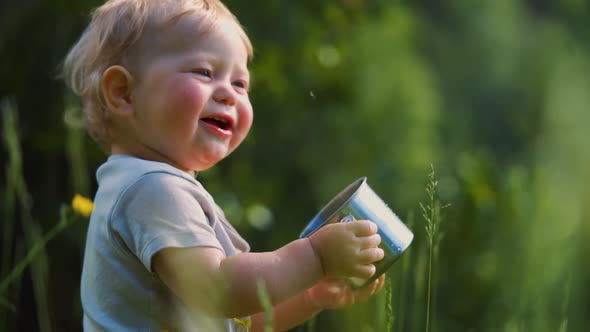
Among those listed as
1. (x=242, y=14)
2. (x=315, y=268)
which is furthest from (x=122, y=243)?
(x=242, y=14)

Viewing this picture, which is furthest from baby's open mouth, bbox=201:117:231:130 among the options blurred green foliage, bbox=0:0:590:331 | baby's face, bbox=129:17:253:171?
blurred green foliage, bbox=0:0:590:331

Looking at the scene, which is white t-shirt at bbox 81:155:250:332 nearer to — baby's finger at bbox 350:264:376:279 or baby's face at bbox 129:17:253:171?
baby's face at bbox 129:17:253:171

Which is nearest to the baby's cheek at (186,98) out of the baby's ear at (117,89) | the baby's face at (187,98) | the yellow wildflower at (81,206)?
the baby's face at (187,98)

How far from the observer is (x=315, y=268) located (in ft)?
4.86

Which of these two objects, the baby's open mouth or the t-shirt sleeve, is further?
the baby's open mouth

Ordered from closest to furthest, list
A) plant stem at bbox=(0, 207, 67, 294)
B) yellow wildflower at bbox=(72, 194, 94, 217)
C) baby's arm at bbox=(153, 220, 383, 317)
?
1. baby's arm at bbox=(153, 220, 383, 317)
2. plant stem at bbox=(0, 207, 67, 294)
3. yellow wildflower at bbox=(72, 194, 94, 217)

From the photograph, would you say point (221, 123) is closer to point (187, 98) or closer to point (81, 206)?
A: point (187, 98)

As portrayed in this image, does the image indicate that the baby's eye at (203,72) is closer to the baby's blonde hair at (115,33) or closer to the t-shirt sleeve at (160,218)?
the baby's blonde hair at (115,33)

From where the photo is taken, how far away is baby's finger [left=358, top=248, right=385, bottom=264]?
1.48 m

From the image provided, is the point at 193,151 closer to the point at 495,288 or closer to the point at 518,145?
the point at 495,288

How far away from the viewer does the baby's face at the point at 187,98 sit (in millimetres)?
1619

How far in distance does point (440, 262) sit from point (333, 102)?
0.94 m

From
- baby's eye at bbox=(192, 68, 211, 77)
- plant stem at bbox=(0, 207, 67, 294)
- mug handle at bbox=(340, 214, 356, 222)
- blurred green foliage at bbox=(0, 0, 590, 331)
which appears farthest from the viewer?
blurred green foliage at bbox=(0, 0, 590, 331)

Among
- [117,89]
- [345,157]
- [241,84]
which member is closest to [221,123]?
[241,84]
